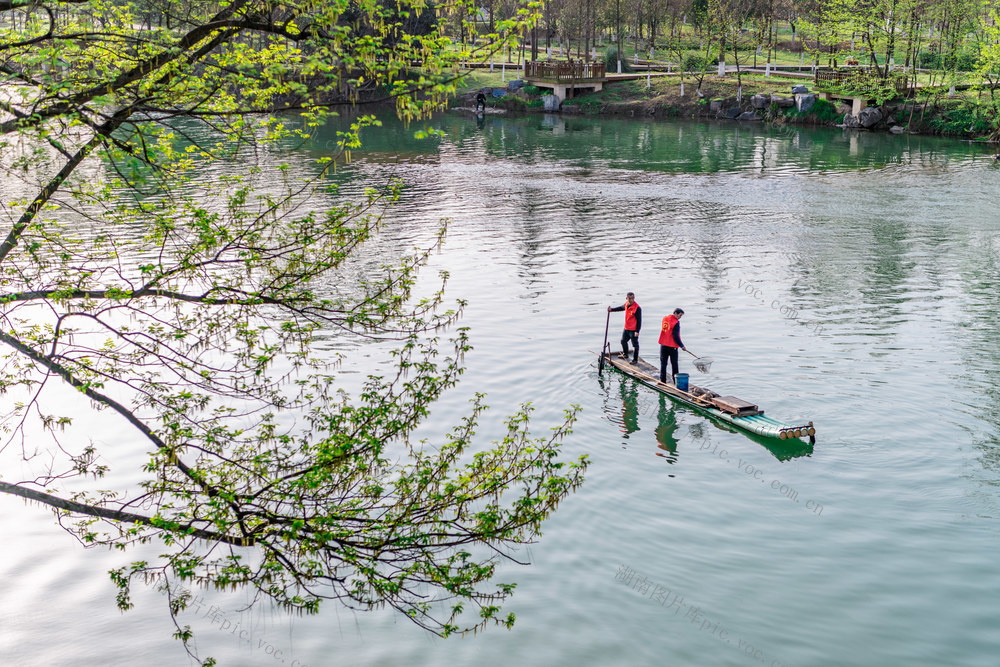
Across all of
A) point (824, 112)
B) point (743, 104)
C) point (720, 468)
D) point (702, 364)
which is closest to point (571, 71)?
point (743, 104)

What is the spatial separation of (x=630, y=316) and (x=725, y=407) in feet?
14.3

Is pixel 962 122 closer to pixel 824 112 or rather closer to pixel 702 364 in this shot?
pixel 824 112

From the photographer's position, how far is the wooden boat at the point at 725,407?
18.8 metres

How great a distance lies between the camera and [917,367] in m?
23.2

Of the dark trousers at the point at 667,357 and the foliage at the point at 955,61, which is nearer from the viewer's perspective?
the dark trousers at the point at 667,357

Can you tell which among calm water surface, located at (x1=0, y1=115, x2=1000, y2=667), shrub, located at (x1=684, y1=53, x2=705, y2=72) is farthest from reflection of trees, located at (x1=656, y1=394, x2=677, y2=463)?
shrub, located at (x1=684, y1=53, x2=705, y2=72)

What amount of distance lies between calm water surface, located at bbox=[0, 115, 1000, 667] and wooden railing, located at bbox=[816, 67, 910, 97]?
3387cm

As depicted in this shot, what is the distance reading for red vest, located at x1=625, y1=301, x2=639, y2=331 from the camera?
916 inches

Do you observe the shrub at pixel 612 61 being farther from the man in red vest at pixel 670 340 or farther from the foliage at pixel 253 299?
the foliage at pixel 253 299

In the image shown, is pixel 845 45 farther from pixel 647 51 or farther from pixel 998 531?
pixel 998 531

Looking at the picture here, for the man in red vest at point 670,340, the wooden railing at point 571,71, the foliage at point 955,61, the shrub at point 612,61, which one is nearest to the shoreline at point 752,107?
the wooden railing at point 571,71

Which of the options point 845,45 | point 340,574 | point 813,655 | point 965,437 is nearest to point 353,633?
point 340,574

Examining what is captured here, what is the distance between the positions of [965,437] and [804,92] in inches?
2577

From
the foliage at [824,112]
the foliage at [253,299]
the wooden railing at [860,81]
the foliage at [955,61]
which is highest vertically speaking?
the foliage at [955,61]
